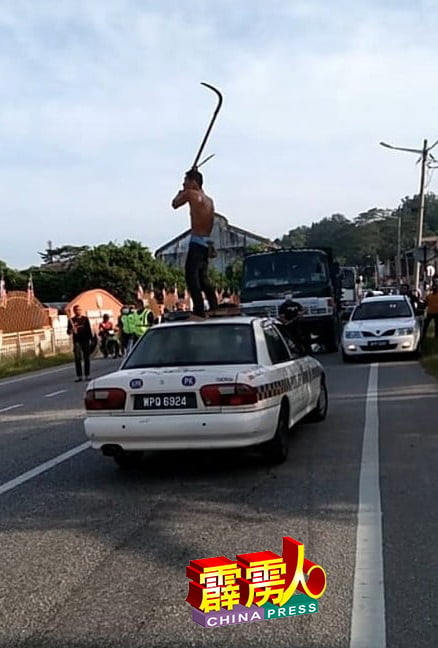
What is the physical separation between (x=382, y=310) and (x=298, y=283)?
225 cm

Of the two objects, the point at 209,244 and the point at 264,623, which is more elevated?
the point at 209,244

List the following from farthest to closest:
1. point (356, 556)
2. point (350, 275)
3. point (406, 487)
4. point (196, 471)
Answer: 1. point (350, 275)
2. point (196, 471)
3. point (406, 487)
4. point (356, 556)

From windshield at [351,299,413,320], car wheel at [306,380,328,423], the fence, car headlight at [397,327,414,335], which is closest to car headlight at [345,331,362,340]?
car headlight at [397,327,414,335]

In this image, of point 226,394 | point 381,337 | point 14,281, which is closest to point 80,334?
point 381,337

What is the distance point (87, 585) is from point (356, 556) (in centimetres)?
166

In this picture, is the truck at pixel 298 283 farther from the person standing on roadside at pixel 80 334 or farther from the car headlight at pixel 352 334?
the person standing on roadside at pixel 80 334

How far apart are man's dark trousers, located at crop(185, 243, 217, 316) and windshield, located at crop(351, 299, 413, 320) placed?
37.7 feet

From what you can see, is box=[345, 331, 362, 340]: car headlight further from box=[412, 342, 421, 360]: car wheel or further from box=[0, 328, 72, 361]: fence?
box=[0, 328, 72, 361]: fence

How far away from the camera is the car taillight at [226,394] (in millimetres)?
8031

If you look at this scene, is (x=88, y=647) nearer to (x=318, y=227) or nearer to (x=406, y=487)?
(x=406, y=487)

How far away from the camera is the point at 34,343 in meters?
34.3

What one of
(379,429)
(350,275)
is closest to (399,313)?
(379,429)

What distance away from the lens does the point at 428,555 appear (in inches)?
228

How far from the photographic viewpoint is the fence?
1249 inches
